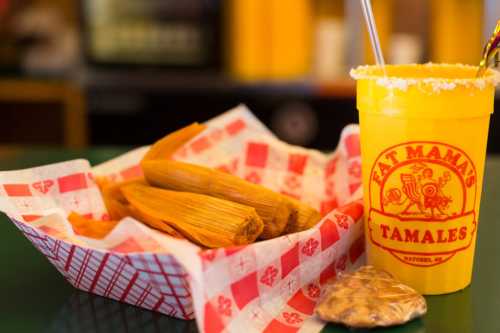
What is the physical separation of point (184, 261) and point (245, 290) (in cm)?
10

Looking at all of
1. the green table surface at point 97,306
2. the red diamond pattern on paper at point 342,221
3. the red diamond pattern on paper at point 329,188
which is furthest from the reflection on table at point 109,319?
the red diamond pattern on paper at point 329,188

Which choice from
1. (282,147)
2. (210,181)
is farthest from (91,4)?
(210,181)

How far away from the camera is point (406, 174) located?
0.81 meters

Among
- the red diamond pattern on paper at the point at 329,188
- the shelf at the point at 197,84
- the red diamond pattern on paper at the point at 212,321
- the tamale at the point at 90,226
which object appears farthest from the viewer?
the shelf at the point at 197,84

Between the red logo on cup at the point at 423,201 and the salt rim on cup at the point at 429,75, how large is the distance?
62 millimetres

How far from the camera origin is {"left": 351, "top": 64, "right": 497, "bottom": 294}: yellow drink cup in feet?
2.60

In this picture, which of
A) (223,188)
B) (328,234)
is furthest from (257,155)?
(328,234)

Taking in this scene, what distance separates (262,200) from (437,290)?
0.22m

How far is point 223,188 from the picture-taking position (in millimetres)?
932

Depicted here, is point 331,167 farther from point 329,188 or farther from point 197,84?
point 197,84

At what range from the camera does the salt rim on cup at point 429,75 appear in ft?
2.56

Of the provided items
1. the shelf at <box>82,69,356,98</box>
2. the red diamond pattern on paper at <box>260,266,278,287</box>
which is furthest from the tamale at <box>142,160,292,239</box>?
the shelf at <box>82,69,356,98</box>

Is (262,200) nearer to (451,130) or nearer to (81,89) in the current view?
(451,130)

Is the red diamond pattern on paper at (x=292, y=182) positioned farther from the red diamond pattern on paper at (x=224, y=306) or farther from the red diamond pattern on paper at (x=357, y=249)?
the red diamond pattern on paper at (x=224, y=306)
